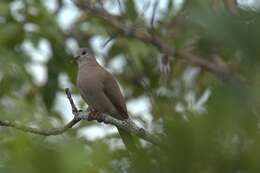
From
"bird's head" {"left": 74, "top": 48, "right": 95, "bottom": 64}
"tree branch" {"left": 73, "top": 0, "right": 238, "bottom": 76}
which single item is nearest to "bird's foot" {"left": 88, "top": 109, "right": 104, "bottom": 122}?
"tree branch" {"left": 73, "top": 0, "right": 238, "bottom": 76}

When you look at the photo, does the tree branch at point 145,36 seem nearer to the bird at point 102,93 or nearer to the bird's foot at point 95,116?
the bird at point 102,93

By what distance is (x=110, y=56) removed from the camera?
757 cm

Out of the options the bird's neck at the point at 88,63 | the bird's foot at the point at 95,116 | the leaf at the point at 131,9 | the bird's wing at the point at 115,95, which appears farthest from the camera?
the bird's neck at the point at 88,63

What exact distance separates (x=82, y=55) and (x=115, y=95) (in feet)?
4.35

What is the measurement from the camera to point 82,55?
671cm

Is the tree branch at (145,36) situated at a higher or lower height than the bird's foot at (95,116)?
higher

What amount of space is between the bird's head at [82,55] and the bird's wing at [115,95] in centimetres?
90

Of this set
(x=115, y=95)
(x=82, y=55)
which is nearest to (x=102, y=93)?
(x=115, y=95)

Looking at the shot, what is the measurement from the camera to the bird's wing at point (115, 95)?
5422 millimetres

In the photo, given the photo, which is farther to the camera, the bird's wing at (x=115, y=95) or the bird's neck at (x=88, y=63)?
the bird's neck at (x=88, y=63)

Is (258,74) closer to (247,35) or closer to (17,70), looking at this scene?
(247,35)

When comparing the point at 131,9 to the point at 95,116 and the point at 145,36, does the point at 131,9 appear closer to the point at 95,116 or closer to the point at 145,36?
the point at 145,36

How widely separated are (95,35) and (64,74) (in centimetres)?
83

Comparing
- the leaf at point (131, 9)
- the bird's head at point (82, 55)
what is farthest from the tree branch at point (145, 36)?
the bird's head at point (82, 55)
